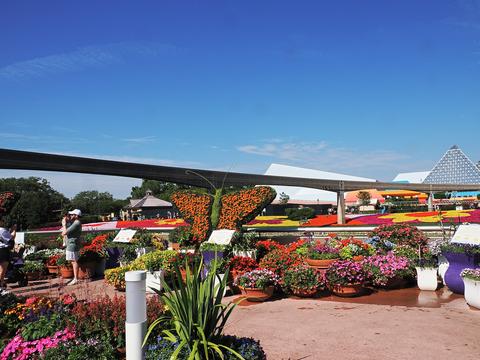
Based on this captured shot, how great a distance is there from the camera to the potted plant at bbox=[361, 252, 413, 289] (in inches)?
337

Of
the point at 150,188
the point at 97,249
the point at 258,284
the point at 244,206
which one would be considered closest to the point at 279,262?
the point at 258,284

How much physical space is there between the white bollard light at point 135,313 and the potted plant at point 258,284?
15.6ft

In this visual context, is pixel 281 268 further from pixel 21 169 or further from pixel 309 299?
pixel 21 169

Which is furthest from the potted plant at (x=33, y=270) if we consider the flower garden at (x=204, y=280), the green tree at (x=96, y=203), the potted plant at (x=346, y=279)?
the green tree at (x=96, y=203)

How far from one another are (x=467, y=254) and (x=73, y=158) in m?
15.1

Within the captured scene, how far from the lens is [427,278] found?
855 centimetres

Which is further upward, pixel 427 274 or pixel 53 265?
pixel 427 274

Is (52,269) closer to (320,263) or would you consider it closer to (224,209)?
(224,209)

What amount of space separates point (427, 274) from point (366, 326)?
3.18 m

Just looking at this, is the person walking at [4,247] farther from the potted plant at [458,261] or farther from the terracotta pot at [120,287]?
the potted plant at [458,261]

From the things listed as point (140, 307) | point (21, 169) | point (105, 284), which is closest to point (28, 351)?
point (140, 307)

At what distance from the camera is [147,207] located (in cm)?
5444

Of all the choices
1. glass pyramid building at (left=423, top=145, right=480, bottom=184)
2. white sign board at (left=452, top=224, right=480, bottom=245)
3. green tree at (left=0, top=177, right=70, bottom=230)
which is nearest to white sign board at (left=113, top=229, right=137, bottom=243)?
white sign board at (left=452, top=224, right=480, bottom=245)

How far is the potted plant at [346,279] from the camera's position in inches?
317
